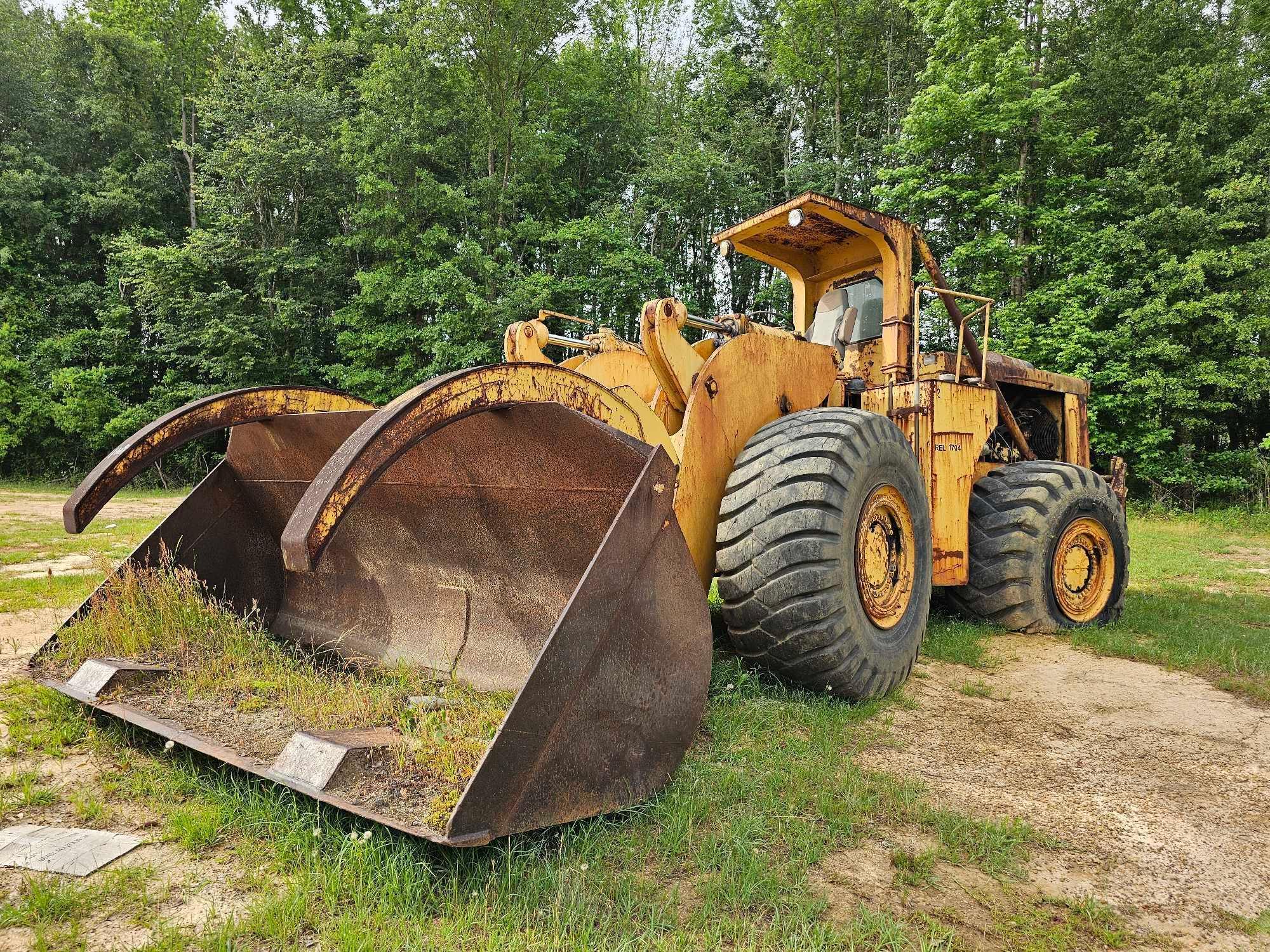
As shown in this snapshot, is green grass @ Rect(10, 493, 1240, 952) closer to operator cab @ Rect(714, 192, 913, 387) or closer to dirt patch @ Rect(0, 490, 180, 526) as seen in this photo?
operator cab @ Rect(714, 192, 913, 387)

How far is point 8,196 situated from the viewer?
20.6m

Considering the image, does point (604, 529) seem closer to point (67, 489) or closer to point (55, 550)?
point (55, 550)

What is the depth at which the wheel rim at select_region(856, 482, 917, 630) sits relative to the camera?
3520mm

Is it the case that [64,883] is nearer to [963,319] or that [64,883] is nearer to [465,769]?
[465,769]

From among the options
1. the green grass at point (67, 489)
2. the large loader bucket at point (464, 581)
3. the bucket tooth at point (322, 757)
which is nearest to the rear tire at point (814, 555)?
the large loader bucket at point (464, 581)

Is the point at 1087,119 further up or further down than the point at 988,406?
further up

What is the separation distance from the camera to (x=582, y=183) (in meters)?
23.8

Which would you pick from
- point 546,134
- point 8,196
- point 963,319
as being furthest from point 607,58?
point 963,319

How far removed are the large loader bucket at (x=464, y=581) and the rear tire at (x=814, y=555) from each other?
0.68m

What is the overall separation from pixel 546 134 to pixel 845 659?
21.5m

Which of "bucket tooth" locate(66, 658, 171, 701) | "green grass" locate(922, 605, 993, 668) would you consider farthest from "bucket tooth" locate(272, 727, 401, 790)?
"green grass" locate(922, 605, 993, 668)

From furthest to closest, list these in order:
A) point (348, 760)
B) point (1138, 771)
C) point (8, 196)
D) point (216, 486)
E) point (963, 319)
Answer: point (8, 196) < point (963, 319) < point (216, 486) < point (1138, 771) < point (348, 760)

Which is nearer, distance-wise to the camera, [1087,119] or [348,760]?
[348,760]

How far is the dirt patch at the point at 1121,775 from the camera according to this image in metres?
2.15
